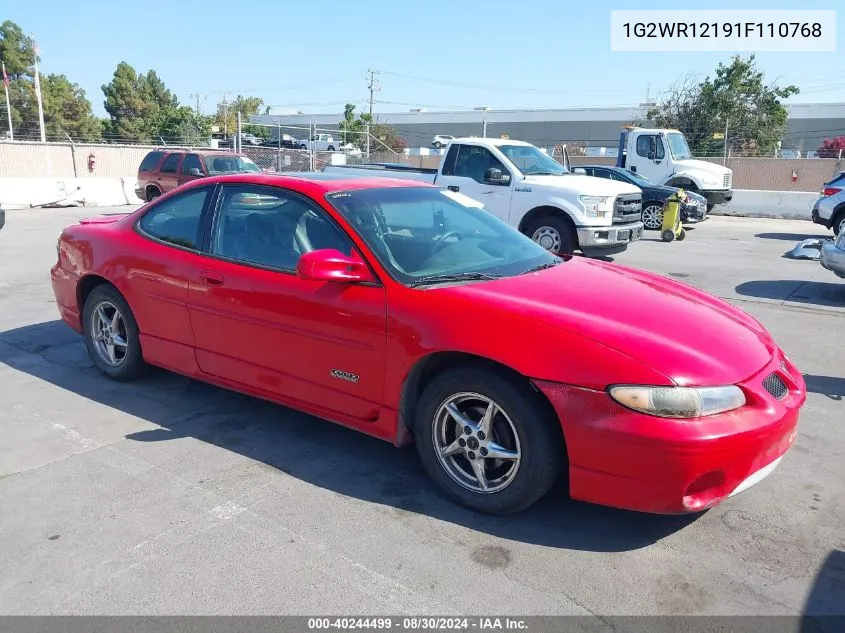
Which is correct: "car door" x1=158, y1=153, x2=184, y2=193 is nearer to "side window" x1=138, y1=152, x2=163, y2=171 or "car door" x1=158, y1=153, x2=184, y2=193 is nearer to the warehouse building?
"side window" x1=138, y1=152, x2=163, y2=171

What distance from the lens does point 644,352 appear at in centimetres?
310

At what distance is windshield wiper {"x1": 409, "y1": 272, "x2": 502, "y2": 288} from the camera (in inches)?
147

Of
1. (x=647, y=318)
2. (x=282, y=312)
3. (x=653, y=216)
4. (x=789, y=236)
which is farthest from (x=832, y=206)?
(x=282, y=312)

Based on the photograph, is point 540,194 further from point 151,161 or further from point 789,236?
point 151,161

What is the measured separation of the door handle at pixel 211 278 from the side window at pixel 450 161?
8134 millimetres

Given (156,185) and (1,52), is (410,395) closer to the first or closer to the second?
(156,185)

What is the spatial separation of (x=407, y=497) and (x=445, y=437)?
38 cm

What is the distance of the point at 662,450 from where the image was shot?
2.93 meters

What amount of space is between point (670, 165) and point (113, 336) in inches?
736

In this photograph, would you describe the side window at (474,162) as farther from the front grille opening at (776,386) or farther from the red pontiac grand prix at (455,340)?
the front grille opening at (776,386)

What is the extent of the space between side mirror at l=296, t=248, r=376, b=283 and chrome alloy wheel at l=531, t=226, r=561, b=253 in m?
7.82

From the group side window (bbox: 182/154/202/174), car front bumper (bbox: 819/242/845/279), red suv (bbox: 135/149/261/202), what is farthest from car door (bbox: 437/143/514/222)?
side window (bbox: 182/154/202/174)

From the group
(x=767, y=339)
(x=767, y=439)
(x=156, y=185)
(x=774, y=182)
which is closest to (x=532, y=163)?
(x=767, y=339)

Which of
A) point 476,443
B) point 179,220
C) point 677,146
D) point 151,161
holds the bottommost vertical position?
point 476,443
